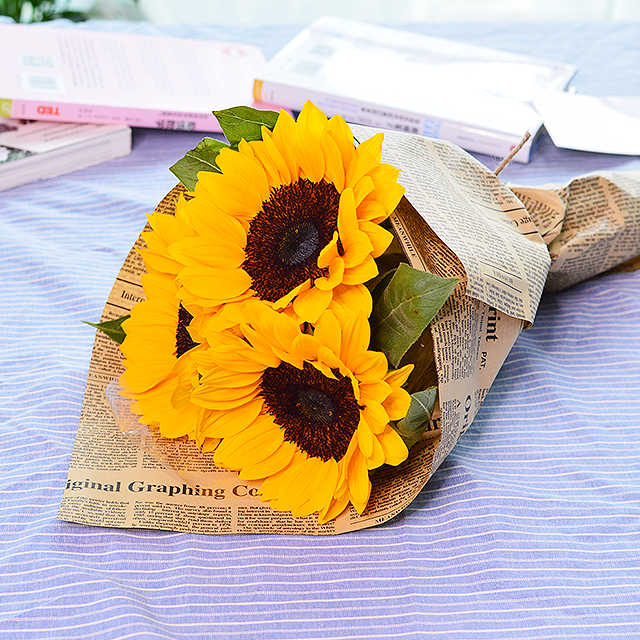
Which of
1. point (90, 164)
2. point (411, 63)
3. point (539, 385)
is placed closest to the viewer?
point (539, 385)

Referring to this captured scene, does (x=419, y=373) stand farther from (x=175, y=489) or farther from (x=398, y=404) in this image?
(x=175, y=489)

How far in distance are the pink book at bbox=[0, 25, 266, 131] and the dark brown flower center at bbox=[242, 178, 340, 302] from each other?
59cm

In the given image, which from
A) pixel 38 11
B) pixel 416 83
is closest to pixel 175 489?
pixel 416 83

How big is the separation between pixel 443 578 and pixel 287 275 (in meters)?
0.22

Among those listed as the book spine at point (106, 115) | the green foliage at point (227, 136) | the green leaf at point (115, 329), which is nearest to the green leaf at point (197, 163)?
the green foliage at point (227, 136)

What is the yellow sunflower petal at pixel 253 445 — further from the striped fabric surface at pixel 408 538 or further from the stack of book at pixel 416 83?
the stack of book at pixel 416 83

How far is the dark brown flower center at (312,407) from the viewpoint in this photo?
0.41 meters

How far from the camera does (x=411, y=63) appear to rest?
42.9 inches

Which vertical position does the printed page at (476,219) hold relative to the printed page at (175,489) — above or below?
above

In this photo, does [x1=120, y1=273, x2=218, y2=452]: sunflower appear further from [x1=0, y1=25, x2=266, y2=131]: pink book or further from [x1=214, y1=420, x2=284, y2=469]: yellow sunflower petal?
[x1=0, y1=25, x2=266, y2=131]: pink book

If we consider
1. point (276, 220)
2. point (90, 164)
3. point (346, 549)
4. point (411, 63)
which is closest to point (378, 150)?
point (276, 220)

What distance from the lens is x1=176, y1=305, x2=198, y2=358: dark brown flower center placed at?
0.46 meters

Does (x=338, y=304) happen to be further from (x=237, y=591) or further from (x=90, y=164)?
(x=90, y=164)

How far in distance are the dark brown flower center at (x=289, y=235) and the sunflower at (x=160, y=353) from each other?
7 centimetres
